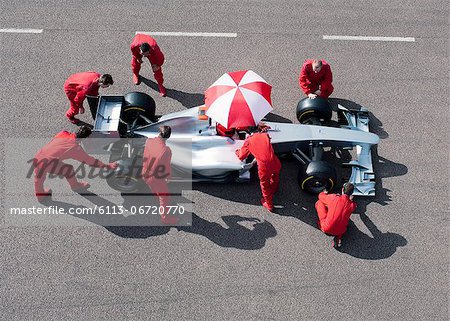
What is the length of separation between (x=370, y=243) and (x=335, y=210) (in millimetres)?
1052

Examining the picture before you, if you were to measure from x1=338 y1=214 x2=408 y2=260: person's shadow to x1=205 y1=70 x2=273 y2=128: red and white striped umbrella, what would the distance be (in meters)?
2.48

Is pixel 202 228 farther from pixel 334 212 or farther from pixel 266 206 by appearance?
pixel 334 212

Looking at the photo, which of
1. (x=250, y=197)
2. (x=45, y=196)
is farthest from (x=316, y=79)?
(x=45, y=196)

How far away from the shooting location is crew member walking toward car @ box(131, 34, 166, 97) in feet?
27.6

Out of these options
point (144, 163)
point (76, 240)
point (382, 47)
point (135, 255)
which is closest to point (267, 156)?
point (144, 163)

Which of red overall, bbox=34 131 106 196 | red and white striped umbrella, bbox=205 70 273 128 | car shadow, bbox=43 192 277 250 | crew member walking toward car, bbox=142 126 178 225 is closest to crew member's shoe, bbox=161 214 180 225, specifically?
car shadow, bbox=43 192 277 250

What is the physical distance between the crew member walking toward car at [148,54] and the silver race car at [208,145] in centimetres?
79

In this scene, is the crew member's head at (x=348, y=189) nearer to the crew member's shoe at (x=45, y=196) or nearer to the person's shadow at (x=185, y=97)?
the person's shadow at (x=185, y=97)

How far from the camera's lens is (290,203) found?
803 cm

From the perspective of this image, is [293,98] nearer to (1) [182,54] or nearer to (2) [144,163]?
(1) [182,54]

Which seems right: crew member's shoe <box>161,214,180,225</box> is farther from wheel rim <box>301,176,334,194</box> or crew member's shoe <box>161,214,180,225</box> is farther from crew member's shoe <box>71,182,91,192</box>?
wheel rim <box>301,176,334,194</box>

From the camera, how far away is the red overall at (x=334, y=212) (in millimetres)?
7105

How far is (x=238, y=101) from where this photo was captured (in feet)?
24.1

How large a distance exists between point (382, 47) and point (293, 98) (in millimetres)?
2564
